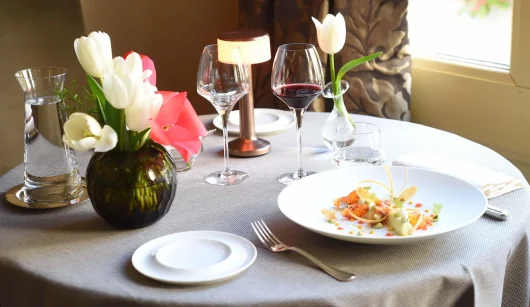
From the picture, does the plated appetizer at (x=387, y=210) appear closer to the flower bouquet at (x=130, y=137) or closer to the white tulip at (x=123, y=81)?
the flower bouquet at (x=130, y=137)

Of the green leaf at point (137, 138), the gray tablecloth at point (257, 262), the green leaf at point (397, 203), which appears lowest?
the gray tablecloth at point (257, 262)

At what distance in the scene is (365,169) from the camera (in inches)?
54.6

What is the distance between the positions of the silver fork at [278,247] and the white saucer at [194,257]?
0.12 feet

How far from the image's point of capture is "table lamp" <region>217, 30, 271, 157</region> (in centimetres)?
162

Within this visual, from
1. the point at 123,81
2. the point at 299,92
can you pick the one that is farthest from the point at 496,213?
the point at 123,81

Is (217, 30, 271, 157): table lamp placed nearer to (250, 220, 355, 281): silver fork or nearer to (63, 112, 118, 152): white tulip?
(250, 220, 355, 281): silver fork

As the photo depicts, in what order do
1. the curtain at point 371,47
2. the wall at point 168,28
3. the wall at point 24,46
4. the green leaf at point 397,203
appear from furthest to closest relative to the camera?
1. the wall at point 168,28
2. the wall at point 24,46
3. the curtain at point 371,47
4. the green leaf at point 397,203

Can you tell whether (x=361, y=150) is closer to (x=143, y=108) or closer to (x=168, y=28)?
(x=143, y=108)

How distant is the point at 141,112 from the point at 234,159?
0.48 meters

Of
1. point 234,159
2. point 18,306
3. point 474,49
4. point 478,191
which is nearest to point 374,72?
point 474,49

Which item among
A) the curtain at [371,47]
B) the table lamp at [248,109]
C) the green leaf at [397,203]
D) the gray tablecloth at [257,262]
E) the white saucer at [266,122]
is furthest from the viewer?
the curtain at [371,47]

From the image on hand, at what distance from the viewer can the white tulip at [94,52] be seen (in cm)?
119

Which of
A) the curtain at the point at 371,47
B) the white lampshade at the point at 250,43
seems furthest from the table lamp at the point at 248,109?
the curtain at the point at 371,47

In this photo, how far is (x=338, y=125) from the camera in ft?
5.14
